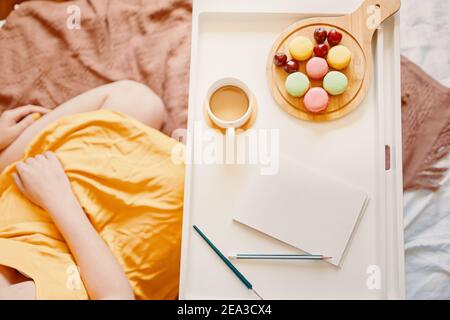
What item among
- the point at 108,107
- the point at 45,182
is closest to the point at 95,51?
the point at 108,107

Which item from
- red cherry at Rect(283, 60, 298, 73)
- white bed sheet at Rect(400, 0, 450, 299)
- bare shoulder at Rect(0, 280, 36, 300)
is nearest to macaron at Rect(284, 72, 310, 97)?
red cherry at Rect(283, 60, 298, 73)

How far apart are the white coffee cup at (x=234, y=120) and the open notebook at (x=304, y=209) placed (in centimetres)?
9

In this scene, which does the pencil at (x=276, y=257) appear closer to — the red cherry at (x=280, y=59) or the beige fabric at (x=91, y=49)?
the red cherry at (x=280, y=59)

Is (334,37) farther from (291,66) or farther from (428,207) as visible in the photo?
(428,207)

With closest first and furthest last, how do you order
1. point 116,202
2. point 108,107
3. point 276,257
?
point 276,257
point 116,202
point 108,107

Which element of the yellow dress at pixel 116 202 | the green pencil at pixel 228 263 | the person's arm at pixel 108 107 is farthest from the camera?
the person's arm at pixel 108 107

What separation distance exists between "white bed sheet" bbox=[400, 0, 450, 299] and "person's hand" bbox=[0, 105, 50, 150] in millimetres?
824

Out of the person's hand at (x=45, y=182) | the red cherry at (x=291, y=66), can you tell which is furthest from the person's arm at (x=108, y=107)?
the red cherry at (x=291, y=66)

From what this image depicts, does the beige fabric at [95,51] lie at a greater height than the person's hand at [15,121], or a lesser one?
greater

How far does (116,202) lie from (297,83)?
0.39m

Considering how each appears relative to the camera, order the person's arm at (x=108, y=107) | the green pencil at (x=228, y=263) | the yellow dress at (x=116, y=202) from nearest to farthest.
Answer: the green pencil at (x=228, y=263) → the yellow dress at (x=116, y=202) → the person's arm at (x=108, y=107)

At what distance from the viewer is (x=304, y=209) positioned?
0.68 metres

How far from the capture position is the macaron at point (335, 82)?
680 millimetres
